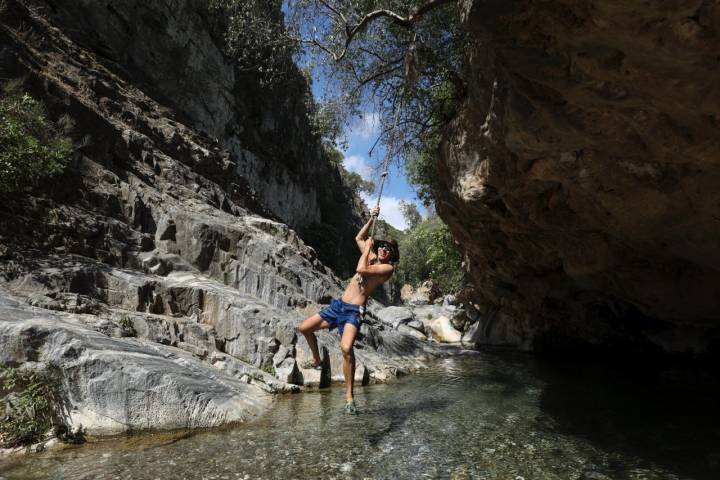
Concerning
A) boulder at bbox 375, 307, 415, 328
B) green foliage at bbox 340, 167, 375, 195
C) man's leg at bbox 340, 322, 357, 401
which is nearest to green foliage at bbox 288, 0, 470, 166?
man's leg at bbox 340, 322, 357, 401

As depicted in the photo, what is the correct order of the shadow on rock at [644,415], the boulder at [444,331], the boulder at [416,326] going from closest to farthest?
the shadow on rock at [644,415]
the boulder at [416,326]
the boulder at [444,331]

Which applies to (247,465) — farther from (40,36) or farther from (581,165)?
(40,36)

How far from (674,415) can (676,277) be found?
13.2ft

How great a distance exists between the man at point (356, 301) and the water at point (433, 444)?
0.93m

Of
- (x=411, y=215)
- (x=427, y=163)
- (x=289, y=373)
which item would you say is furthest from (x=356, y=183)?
(x=289, y=373)

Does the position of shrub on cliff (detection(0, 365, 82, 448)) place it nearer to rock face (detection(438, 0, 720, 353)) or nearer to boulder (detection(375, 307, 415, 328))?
rock face (detection(438, 0, 720, 353))

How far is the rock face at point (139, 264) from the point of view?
6.02 metres

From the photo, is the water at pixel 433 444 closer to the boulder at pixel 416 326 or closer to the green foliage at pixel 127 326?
the green foliage at pixel 127 326

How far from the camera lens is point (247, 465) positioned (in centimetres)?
477

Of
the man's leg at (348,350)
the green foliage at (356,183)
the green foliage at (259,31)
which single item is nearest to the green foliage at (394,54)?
the green foliage at (259,31)

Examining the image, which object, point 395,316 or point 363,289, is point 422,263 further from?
point 363,289

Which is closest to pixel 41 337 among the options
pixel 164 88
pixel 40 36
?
pixel 40 36

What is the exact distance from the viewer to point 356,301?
7336 mm

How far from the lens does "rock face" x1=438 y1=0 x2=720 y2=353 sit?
476 centimetres
